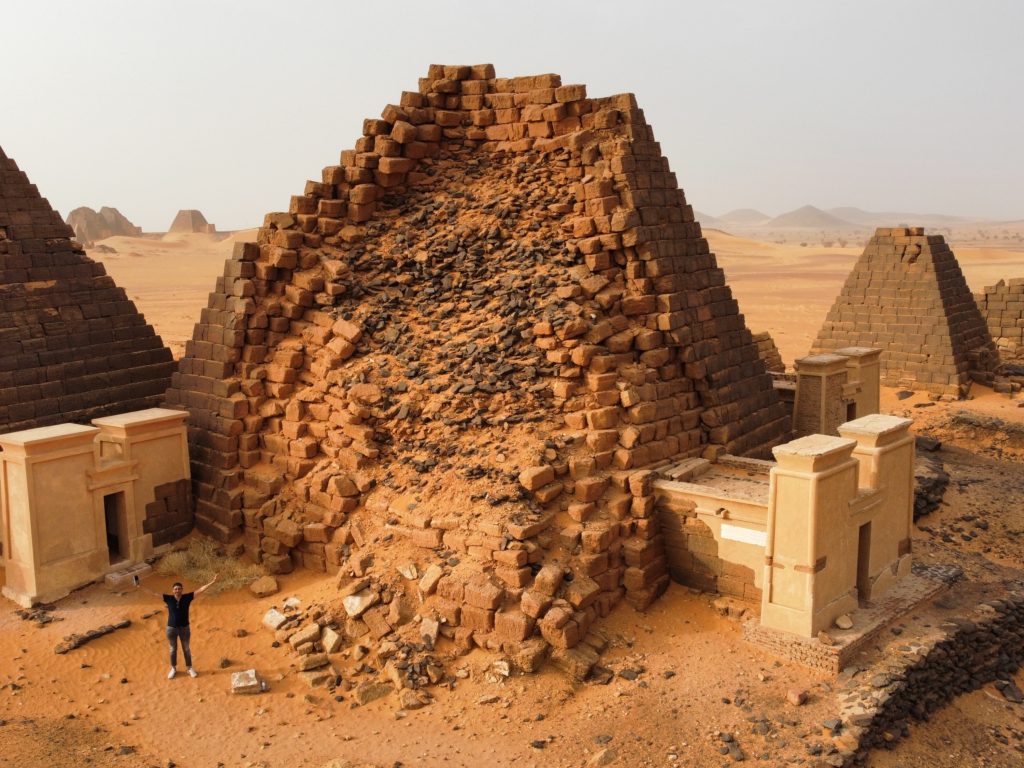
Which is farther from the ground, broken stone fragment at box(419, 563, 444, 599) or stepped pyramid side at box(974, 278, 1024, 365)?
stepped pyramid side at box(974, 278, 1024, 365)

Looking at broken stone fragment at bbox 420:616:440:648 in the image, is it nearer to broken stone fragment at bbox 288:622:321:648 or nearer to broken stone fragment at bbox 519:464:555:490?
broken stone fragment at bbox 288:622:321:648

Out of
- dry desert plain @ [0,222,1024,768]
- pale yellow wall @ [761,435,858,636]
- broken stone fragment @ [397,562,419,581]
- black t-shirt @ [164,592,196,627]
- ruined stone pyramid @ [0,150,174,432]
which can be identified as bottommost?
dry desert plain @ [0,222,1024,768]

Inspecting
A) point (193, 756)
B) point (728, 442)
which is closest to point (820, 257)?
point (728, 442)

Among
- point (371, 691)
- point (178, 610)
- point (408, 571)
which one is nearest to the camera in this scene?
point (371, 691)

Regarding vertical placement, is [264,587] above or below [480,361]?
below

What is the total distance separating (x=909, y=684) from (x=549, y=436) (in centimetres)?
461

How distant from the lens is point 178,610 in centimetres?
1011

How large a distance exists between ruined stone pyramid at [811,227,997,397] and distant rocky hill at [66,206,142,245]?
80489mm

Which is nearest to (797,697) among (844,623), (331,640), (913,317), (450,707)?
(844,623)

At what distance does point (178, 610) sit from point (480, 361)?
4.57 m

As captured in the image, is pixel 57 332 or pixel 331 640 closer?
pixel 331 640

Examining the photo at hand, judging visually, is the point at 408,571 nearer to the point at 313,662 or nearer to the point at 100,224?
the point at 313,662

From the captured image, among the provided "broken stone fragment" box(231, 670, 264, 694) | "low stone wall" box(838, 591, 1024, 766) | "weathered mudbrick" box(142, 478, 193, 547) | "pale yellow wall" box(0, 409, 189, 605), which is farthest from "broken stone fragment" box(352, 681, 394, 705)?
"weathered mudbrick" box(142, 478, 193, 547)

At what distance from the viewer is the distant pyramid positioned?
362ft
